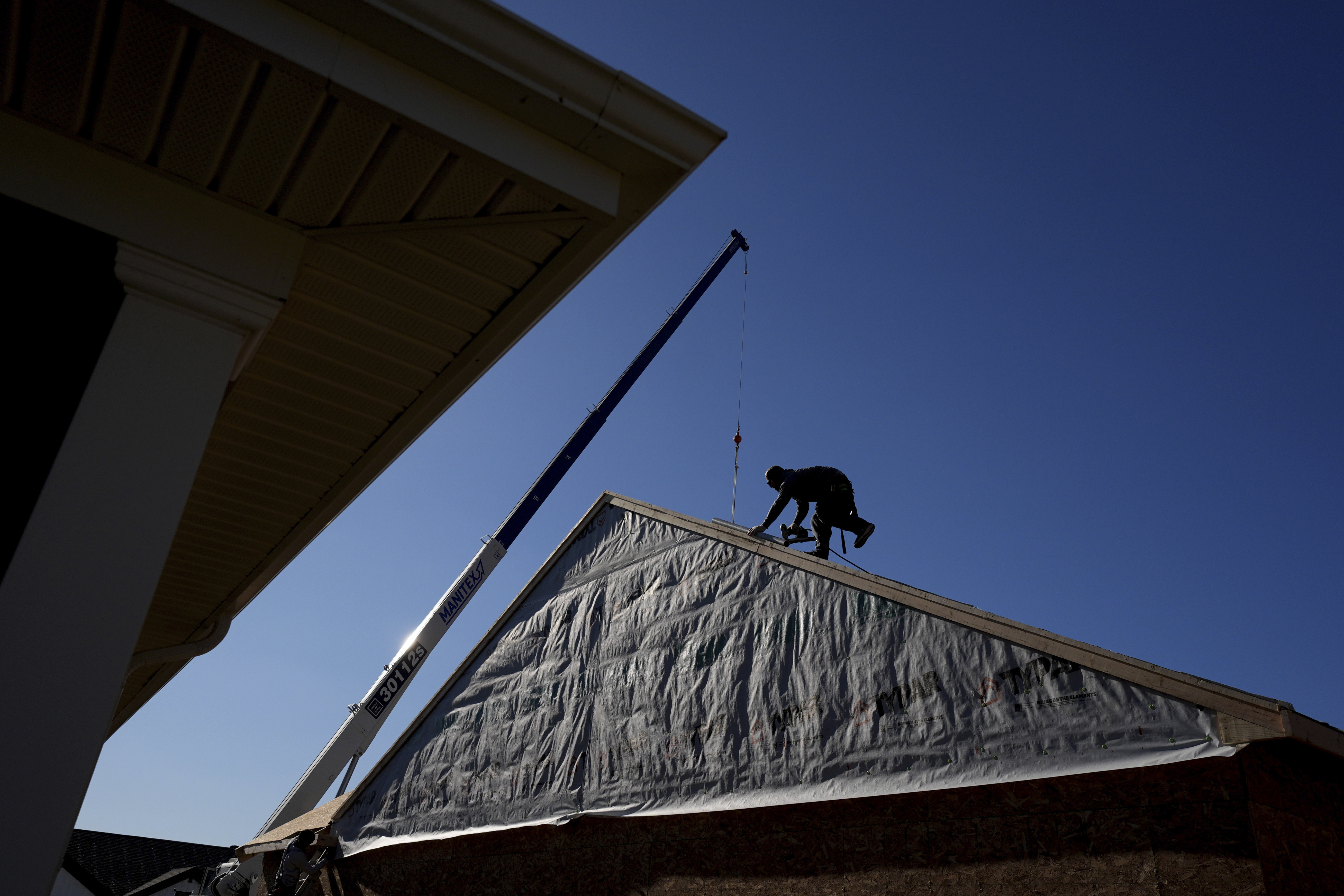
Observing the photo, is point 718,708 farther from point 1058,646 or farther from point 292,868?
point 292,868

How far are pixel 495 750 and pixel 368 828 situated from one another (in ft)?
7.99

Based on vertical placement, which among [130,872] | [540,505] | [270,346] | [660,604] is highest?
[540,505]

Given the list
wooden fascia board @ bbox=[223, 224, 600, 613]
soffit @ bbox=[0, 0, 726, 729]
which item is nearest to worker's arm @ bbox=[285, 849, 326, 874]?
wooden fascia board @ bbox=[223, 224, 600, 613]

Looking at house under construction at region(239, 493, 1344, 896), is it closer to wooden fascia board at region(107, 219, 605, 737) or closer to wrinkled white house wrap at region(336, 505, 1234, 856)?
wrinkled white house wrap at region(336, 505, 1234, 856)

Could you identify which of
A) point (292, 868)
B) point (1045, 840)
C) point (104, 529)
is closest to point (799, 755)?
point (1045, 840)

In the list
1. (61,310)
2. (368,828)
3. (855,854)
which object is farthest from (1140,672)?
(368,828)

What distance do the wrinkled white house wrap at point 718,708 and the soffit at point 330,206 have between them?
4.05 meters

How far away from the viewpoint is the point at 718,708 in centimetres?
772

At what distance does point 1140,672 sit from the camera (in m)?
5.05

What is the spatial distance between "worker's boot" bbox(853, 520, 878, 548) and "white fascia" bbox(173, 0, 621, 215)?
756cm

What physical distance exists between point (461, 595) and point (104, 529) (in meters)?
12.4

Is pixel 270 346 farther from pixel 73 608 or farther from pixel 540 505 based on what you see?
pixel 540 505

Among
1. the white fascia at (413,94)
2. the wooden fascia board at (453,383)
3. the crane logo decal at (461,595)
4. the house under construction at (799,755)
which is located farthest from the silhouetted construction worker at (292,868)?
the white fascia at (413,94)

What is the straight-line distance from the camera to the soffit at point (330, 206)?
9.09ft
